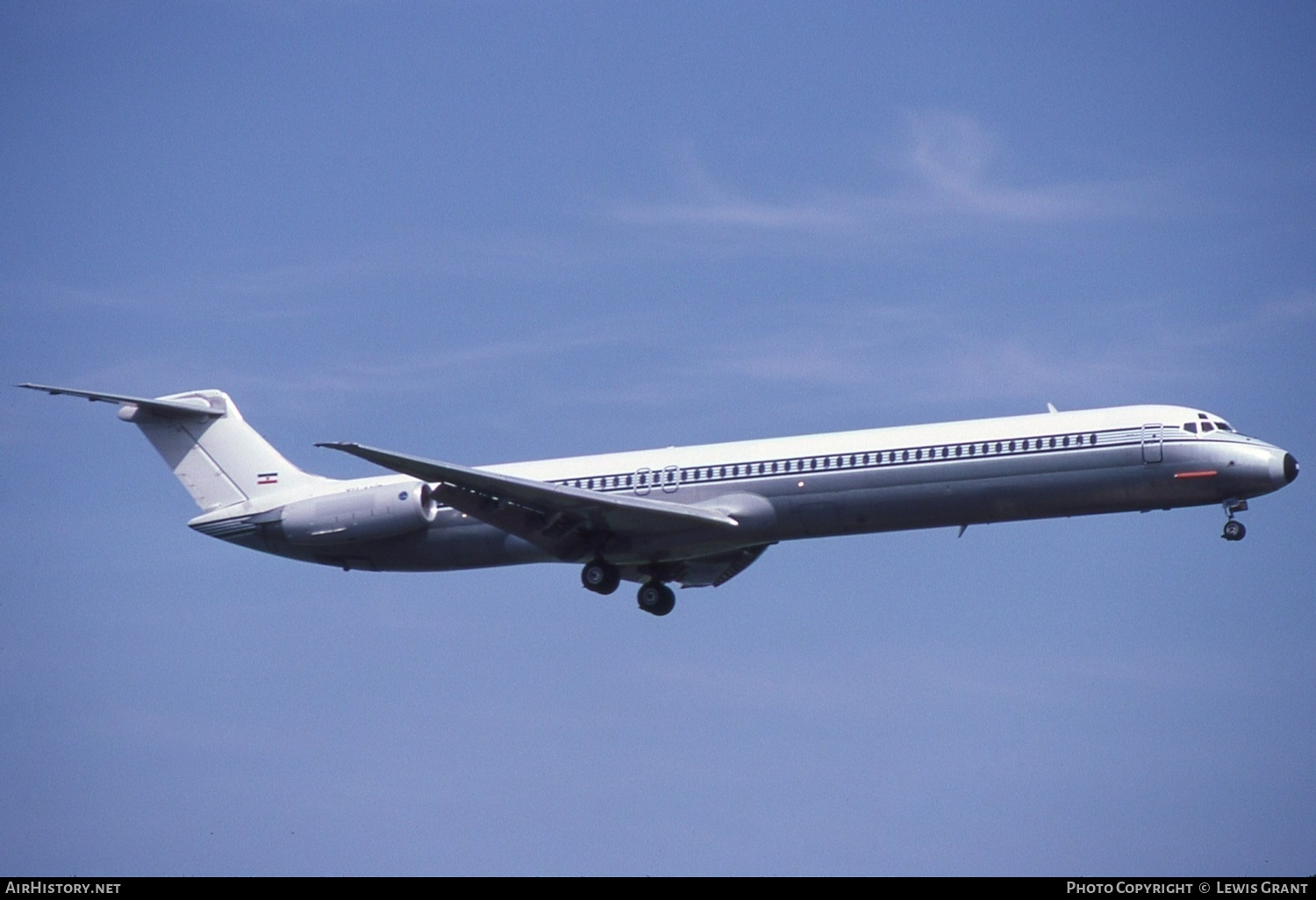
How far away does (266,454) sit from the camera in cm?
4384

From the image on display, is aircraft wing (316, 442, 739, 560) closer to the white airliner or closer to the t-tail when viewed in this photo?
the white airliner

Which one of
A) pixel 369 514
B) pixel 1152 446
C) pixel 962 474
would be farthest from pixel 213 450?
pixel 1152 446

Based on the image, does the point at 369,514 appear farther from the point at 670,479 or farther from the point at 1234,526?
the point at 1234,526

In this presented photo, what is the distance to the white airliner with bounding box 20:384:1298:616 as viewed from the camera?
36.0 meters

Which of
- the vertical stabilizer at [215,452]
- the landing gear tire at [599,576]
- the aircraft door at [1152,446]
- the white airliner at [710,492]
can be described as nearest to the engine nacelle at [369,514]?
the white airliner at [710,492]

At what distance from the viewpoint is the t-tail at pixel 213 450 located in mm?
43312

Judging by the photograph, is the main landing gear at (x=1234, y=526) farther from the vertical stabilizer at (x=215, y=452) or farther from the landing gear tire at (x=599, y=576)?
the vertical stabilizer at (x=215, y=452)

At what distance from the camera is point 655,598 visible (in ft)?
136

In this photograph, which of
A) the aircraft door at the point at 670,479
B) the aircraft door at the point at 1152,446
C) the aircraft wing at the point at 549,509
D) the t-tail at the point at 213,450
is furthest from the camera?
the t-tail at the point at 213,450

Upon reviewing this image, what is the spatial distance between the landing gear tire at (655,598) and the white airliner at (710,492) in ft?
0.15

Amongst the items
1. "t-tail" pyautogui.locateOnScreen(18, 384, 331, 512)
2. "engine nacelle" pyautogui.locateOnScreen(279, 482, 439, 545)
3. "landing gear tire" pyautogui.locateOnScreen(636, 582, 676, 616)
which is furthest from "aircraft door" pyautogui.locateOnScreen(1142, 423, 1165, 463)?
"t-tail" pyautogui.locateOnScreen(18, 384, 331, 512)

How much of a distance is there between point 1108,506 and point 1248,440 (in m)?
3.10
